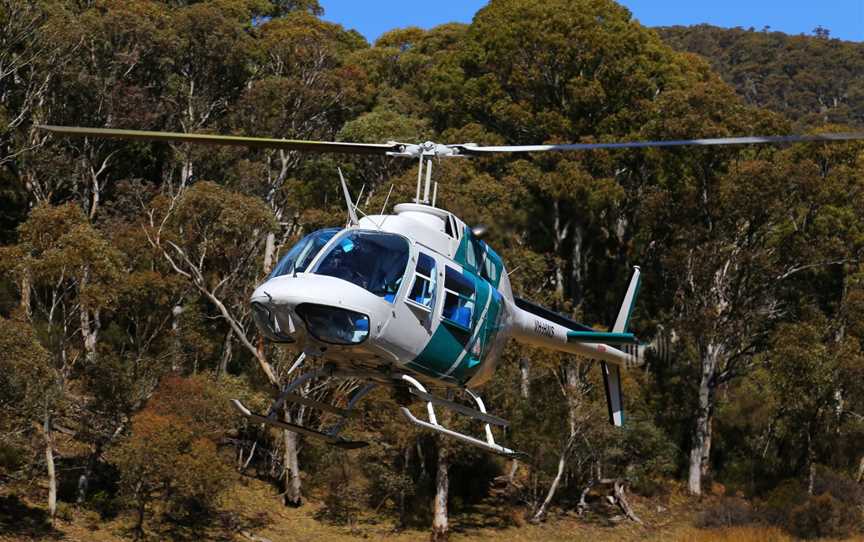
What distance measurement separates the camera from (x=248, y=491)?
A: 101 ft

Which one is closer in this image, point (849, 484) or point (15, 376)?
point (15, 376)

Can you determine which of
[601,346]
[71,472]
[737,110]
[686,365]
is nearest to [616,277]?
[686,365]

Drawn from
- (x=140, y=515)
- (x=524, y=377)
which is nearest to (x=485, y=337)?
(x=140, y=515)

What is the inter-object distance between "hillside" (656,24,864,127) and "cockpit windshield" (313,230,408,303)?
210ft

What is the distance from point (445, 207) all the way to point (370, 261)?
1622 cm

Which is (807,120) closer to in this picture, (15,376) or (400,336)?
(15,376)

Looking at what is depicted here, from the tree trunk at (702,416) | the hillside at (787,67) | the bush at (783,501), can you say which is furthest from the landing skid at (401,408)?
the hillside at (787,67)

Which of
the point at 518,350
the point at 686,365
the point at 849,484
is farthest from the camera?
the point at 686,365

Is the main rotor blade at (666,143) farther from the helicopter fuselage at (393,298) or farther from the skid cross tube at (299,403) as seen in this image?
the skid cross tube at (299,403)

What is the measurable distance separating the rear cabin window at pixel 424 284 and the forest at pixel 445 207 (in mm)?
15172

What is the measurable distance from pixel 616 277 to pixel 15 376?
64.6ft

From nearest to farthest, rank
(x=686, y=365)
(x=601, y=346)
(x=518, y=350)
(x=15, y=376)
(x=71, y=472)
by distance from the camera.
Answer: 1. (x=601, y=346)
2. (x=15, y=376)
3. (x=71, y=472)
4. (x=518, y=350)
5. (x=686, y=365)

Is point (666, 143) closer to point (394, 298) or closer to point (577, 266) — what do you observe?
point (394, 298)

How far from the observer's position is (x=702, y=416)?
3447 centimetres
